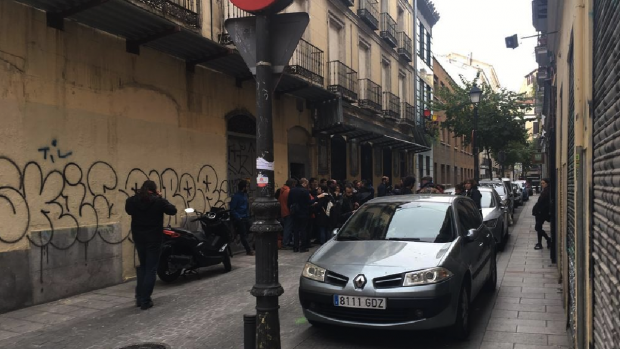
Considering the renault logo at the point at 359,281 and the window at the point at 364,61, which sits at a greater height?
the window at the point at 364,61

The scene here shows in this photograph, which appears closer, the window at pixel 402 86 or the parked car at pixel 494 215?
the parked car at pixel 494 215

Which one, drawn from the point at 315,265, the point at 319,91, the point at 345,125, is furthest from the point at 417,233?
the point at 345,125

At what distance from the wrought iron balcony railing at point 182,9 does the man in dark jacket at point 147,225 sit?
12.8ft

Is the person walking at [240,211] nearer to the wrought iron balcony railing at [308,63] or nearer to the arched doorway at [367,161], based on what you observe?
the wrought iron balcony railing at [308,63]

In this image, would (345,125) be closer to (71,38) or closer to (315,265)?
(71,38)

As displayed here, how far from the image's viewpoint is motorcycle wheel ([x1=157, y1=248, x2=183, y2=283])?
8094mm

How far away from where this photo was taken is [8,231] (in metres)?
6.52

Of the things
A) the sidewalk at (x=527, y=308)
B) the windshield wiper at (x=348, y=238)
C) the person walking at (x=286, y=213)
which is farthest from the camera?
the person walking at (x=286, y=213)

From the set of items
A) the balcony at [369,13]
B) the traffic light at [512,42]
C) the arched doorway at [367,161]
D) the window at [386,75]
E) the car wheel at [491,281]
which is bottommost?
the car wheel at [491,281]

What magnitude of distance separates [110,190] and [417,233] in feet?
17.1

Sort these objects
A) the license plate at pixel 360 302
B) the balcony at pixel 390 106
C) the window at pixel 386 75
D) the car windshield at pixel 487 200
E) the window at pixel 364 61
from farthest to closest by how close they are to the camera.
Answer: the window at pixel 386 75
the balcony at pixel 390 106
the window at pixel 364 61
the car windshield at pixel 487 200
the license plate at pixel 360 302

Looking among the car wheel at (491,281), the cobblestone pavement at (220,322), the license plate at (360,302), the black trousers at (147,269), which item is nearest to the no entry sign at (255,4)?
the license plate at (360,302)

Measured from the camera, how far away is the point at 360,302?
4.88 metres

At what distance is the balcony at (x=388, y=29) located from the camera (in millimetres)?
22312
